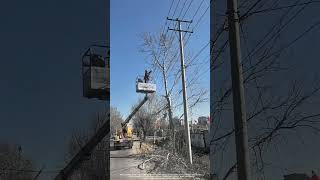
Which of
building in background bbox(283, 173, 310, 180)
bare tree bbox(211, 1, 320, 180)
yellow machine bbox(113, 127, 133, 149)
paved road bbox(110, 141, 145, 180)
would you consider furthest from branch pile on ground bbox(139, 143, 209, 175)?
building in background bbox(283, 173, 310, 180)

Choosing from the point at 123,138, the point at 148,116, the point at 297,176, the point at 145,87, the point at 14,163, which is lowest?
the point at 297,176

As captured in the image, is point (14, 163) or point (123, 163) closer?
point (14, 163)

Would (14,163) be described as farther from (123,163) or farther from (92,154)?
(123,163)

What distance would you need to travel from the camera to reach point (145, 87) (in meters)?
11.1

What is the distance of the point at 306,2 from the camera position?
15.9ft

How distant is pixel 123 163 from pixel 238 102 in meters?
7.83

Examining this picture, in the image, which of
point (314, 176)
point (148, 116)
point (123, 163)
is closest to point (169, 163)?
point (123, 163)

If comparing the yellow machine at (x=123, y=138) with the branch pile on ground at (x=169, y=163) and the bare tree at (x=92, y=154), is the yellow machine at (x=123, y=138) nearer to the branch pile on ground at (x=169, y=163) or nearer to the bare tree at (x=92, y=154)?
the branch pile on ground at (x=169, y=163)

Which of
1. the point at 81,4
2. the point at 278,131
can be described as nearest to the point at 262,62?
the point at 278,131

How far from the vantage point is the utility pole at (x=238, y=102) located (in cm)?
474

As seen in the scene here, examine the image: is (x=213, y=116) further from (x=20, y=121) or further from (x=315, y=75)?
(x=20, y=121)

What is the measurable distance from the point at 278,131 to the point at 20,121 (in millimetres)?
2700

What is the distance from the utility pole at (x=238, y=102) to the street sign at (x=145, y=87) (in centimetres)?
580

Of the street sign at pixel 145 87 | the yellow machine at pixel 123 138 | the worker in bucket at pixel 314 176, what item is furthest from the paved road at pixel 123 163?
the worker in bucket at pixel 314 176
